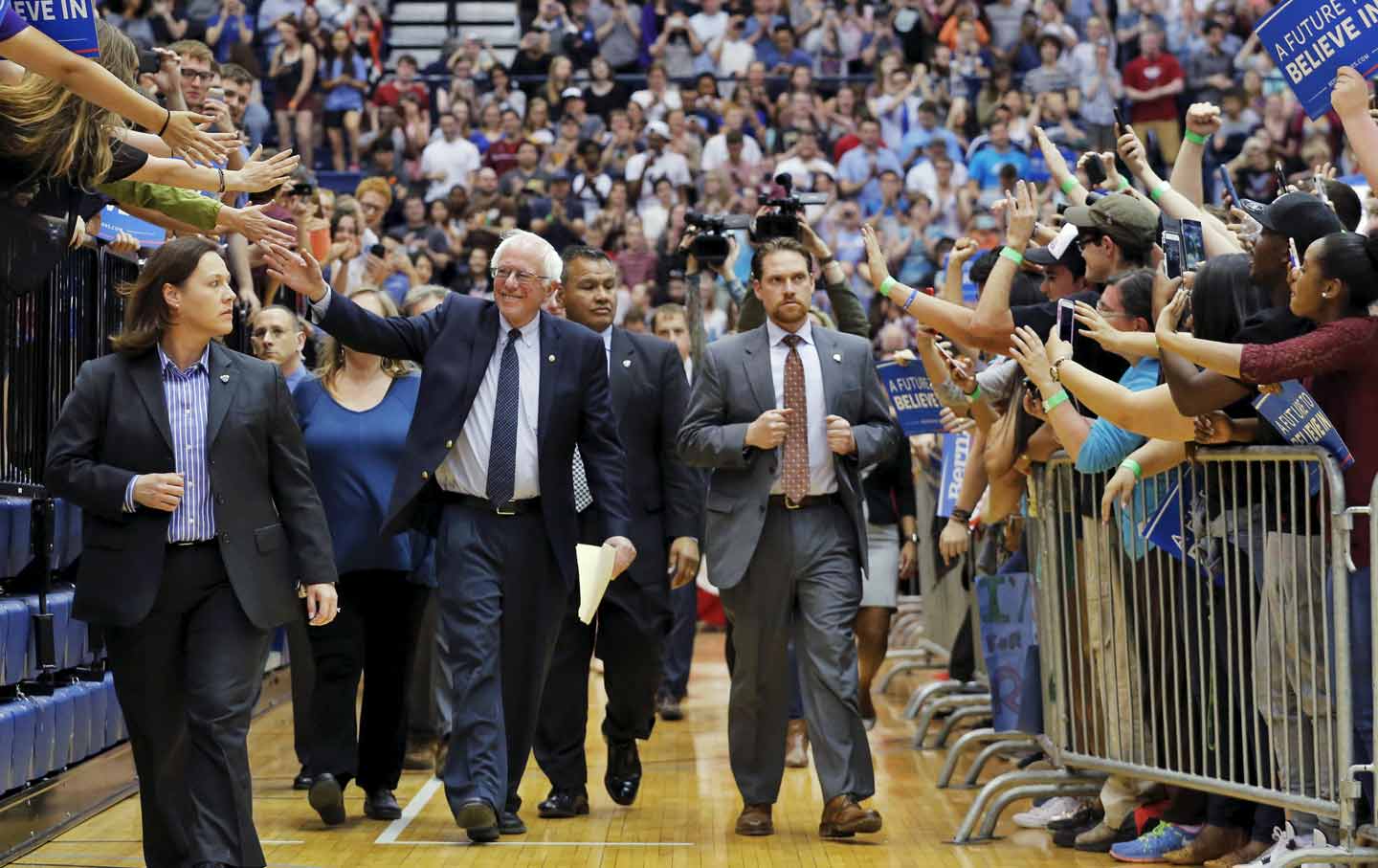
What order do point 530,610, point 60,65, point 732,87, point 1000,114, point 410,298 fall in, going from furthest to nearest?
point 732,87 → point 1000,114 → point 410,298 → point 530,610 → point 60,65

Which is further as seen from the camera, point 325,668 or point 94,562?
point 325,668

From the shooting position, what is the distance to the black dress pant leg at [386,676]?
6949 millimetres

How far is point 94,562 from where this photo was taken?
5.01 m

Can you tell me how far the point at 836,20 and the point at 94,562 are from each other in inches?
647

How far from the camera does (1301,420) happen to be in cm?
493

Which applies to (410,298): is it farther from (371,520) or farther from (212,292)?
(212,292)

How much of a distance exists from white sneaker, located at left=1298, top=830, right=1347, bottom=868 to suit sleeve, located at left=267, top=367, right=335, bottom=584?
9.18 feet

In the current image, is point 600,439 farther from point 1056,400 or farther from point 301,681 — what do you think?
point 1056,400

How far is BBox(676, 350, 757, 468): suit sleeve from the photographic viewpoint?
6633 mm

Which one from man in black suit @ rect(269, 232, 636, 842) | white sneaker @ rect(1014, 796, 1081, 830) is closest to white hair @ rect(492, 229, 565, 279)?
man in black suit @ rect(269, 232, 636, 842)

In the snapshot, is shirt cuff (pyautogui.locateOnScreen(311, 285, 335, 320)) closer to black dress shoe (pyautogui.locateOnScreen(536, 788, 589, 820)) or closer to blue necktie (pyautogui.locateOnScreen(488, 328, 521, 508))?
blue necktie (pyautogui.locateOnScreen(488, 328, 521, 508))

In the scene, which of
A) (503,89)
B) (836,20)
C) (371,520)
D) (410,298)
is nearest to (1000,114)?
(836,20)

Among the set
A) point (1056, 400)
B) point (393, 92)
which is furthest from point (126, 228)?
point (393, 92)

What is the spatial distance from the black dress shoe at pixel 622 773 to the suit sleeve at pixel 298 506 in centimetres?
225
